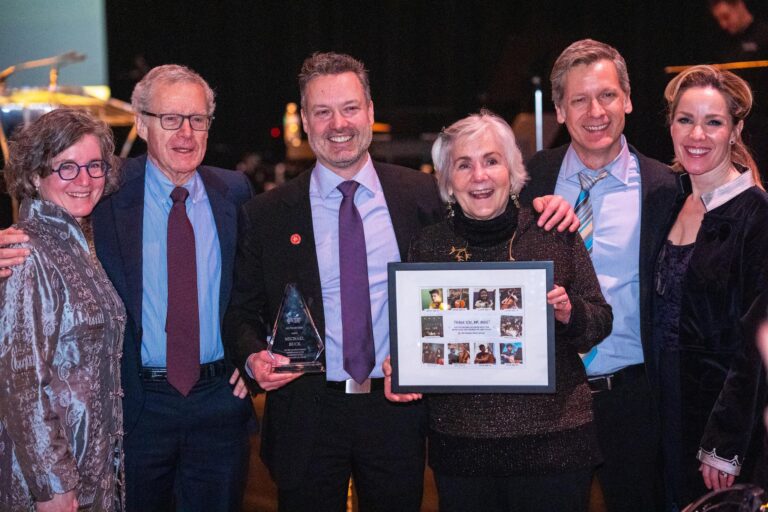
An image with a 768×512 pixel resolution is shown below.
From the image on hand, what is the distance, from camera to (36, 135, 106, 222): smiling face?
2227 millimetres

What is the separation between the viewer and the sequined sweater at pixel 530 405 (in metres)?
2.04

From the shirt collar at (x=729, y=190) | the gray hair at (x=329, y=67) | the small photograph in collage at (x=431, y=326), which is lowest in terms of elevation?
the small photograph in collage at (x=431, y=326)

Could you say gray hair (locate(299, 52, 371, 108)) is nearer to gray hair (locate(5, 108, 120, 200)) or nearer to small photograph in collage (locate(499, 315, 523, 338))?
gray hair (locate(5, 108, 120, 200))

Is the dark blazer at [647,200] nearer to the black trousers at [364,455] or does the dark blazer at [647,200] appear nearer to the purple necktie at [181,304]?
the black trousers at [364,455]

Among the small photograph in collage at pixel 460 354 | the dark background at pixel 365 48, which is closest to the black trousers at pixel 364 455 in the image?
the small photograph in collage at pixel 460 354

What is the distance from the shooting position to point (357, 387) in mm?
2393

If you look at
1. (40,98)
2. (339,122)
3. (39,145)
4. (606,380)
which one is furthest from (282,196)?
(40,98)

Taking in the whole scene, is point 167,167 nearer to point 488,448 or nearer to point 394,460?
point 394,460

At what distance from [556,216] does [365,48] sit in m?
6.96

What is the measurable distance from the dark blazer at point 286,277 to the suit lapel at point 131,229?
300mm

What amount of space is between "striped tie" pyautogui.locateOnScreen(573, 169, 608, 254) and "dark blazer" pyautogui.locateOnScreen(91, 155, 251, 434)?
3.81ft

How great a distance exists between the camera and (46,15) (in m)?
6.43

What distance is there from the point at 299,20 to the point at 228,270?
21.5ft

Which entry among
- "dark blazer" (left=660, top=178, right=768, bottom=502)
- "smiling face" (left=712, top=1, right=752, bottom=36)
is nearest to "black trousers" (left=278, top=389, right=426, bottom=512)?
"dark blazer" (left=660, top=178, right=768, bottom=502)
